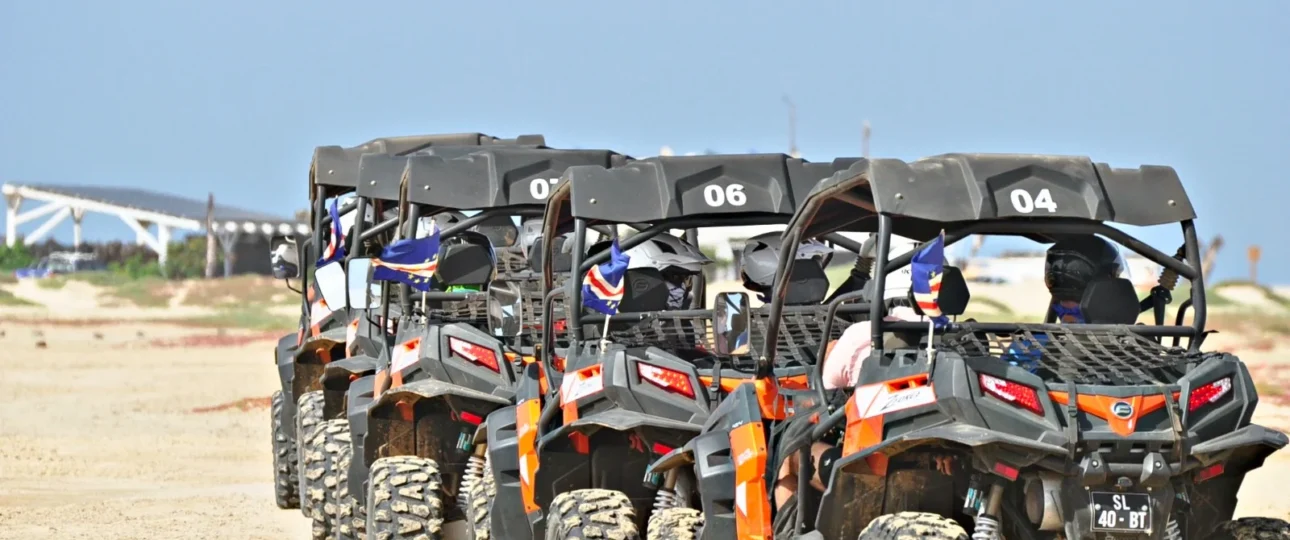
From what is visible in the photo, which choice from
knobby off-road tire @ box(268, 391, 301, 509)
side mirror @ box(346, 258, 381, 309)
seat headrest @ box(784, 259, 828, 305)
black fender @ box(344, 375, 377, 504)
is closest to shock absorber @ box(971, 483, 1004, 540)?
seat headrest @ box(784, 259, 828, 305)

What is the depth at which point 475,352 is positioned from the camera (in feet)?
43.1

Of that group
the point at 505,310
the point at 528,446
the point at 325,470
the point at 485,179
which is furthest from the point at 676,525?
the point at 325,470

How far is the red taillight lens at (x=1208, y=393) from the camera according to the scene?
8078 mm

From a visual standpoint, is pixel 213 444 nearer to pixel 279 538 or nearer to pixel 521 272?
pixel 279 538

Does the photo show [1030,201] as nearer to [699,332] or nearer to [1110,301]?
[1110,301]

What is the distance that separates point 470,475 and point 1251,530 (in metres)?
5.65

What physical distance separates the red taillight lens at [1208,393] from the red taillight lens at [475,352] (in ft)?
18.7

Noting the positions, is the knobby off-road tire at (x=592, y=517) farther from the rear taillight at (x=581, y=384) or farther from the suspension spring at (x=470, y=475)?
the suspension spring at (x=470, y=475)

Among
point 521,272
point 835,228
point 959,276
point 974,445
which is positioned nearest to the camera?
point 974,445

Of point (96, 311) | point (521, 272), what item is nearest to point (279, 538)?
point (521, 272)

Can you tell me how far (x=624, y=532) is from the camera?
34.9 ft

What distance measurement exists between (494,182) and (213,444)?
13.1 meters

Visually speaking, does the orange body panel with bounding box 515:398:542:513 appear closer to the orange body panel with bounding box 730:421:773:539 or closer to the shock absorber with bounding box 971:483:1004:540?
the orange body panel with bounding box 730:421:773:539

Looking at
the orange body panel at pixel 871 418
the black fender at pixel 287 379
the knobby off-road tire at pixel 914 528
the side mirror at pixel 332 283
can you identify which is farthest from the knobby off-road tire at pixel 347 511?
the knobby off-road tire at pixel 914 528
